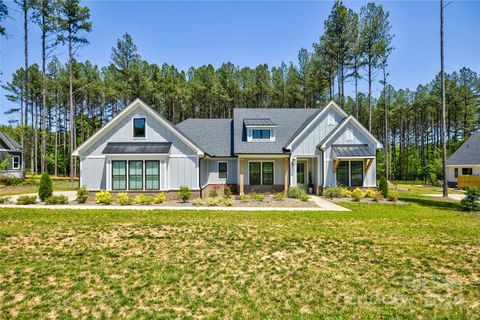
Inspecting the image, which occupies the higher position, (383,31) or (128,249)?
(383,31)

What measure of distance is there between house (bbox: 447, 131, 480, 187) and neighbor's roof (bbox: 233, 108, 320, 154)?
2026 cm

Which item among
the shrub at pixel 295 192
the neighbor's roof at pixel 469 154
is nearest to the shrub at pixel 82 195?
the shrub at pixel 295 192

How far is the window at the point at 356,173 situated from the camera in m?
20.8

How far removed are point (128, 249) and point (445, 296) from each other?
8191 millimetres

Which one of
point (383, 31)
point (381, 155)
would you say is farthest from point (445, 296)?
point (381, 155)

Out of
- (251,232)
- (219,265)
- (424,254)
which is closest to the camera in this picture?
(219,265)

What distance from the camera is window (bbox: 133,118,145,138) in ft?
61.1

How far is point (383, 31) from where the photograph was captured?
2912cm

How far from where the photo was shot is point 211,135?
24.6m

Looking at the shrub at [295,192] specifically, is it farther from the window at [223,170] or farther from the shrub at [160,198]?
the shrub at [160,198]

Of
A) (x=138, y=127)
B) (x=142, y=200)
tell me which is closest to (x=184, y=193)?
(x=142, y=200)

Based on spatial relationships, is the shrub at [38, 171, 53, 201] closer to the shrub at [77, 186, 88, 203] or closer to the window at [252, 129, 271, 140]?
the shrub at [77, 186, 88, 203]

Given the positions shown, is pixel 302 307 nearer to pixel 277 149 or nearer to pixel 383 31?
pixel 277 149

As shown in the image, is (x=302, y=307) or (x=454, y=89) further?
(x=454, y=89)
